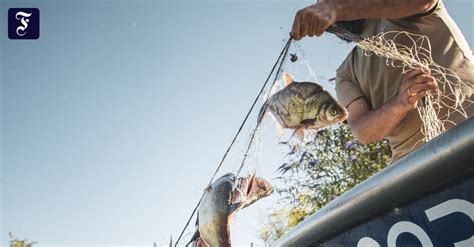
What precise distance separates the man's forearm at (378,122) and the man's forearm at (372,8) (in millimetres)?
346

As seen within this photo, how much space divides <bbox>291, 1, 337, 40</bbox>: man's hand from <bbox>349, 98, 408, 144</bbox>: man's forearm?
46cm

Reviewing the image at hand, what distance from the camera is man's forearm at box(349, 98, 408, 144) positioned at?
2.13 metres

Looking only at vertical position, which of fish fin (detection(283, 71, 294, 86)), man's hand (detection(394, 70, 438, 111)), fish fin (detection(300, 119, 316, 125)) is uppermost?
fish fin (detection(283, 71, 294, 86))

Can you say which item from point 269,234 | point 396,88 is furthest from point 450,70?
point 269,234

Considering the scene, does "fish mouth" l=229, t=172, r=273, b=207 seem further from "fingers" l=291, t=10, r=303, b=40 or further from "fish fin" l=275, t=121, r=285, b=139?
"fingers" l=291, t=10, r=303, b=40

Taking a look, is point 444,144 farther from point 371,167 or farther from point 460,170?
point 371,167

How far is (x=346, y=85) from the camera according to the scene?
8.46 ft

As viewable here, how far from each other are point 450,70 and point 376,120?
36 cm

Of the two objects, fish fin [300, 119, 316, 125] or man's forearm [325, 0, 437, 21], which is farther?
fish fin [300, 119, 316, 125]

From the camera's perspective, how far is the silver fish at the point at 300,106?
2.48 meters

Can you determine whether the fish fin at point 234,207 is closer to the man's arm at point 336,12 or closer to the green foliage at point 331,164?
the man's arm at point 336,12

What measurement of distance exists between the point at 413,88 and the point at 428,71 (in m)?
0.08

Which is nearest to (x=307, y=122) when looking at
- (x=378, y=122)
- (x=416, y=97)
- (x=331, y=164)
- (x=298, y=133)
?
(x=298, y=133)

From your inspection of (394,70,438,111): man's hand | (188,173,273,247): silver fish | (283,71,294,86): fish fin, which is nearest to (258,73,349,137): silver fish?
(283,71,294,86): fish fin
